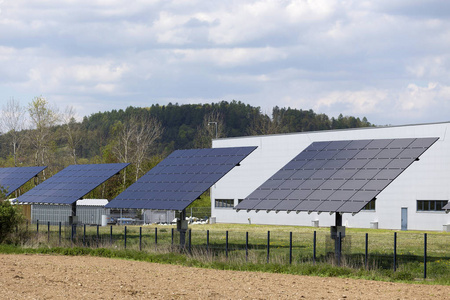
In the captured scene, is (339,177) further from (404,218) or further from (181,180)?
(404,218)

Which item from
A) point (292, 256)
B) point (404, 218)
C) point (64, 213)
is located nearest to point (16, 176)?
point (64, 213)

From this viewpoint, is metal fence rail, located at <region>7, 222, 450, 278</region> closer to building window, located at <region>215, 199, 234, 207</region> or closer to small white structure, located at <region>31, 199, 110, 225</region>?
small white structure, located at <region>31, 199, 110, 225</region>

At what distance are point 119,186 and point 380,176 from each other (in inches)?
2597

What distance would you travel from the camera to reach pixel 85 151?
133250mm

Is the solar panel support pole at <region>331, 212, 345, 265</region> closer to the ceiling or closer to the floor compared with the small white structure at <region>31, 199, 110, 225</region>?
closer to the ceiling

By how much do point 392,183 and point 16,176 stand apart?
1317 inches

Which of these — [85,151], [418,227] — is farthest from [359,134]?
[85,151]

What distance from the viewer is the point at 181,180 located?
33.2 metres

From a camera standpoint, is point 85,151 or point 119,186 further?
point 85,151

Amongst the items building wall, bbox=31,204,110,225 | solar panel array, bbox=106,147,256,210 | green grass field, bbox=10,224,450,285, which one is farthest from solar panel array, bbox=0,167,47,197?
solar panel array, bbox=106,147,256,210

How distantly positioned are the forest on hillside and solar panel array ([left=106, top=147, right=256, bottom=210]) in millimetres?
44713

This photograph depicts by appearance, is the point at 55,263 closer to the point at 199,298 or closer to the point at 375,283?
the point at 199,298

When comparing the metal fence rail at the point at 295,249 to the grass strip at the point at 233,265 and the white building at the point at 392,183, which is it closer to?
the grass strip at the point at 233,265

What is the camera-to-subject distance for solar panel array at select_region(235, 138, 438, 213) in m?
25.0
